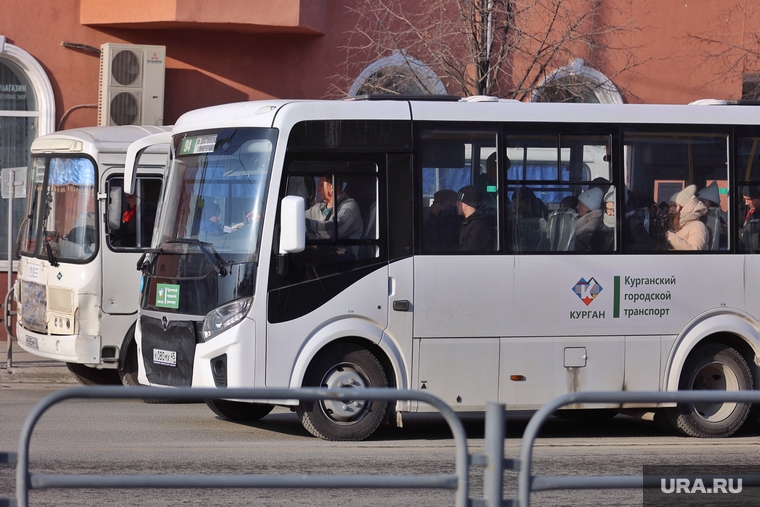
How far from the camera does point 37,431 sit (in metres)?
8.72

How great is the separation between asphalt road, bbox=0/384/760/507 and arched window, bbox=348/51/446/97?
7426 mm

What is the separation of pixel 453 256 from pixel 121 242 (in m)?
4.12

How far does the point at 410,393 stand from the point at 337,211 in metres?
4.39

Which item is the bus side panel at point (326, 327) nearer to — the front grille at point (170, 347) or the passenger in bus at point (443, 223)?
the passenger in bus at point (443, 223)

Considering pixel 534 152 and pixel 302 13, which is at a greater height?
pixel 302 13

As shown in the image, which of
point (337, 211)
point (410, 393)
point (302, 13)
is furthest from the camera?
point (302, 13)

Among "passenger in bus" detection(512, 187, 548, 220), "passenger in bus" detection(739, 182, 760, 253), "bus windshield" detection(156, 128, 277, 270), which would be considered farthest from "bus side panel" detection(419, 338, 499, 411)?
"passenger in bus" detection(739, 182, 760, 253)

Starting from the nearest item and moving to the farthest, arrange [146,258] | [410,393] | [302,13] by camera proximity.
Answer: [410,393] < [146,258] < [302,13]

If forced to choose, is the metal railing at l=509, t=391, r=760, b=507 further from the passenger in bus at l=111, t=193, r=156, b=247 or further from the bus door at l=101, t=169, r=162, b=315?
the passenger in bus at l=111, t=193, r=156, b=247

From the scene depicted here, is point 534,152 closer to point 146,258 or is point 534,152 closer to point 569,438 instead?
point 569,438

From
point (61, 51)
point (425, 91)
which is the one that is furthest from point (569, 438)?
point (61, 51)

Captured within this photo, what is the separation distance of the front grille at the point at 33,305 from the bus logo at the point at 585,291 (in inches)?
239

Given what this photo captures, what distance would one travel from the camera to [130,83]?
634 inches

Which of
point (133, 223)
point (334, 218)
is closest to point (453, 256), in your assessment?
point (334, 218)
